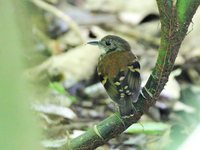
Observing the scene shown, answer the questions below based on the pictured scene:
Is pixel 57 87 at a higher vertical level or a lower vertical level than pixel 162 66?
higher

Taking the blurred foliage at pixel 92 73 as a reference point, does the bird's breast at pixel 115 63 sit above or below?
below

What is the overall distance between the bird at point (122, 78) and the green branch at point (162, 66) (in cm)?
4

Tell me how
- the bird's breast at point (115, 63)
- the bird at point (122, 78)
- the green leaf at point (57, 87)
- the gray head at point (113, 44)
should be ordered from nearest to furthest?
1. the bird at point (122, 78)
2. the bird's breast at point (115, 63)
3. the gray head at point (113, 44)
4. the green leaf at point (57, 87)

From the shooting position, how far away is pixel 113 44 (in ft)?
7.15

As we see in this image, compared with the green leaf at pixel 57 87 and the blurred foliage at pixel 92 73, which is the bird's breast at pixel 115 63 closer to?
the blurred foliage at pixel 92 73

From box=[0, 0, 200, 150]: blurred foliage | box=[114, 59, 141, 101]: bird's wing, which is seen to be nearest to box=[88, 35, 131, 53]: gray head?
box=[114, 59, 141, 101]: bird's wing

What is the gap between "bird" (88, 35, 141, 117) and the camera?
1.91 meters

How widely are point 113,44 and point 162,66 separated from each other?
0.43 m

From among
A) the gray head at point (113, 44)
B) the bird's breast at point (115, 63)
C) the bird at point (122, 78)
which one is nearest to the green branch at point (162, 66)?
the bird at point (122, 78)

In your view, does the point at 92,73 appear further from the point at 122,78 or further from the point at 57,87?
the point at 122,78

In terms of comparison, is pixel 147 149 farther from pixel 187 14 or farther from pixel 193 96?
pixel 187 14

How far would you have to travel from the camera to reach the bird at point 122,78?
191 centimetres

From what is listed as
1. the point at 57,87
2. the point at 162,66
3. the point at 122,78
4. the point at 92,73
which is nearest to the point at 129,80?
the point at 122,78

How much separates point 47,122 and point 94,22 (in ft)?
6.99
